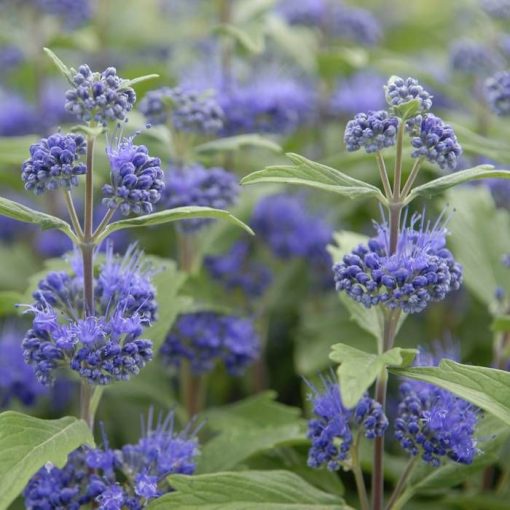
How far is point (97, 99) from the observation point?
1.58 meters

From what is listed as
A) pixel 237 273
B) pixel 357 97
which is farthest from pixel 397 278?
pixel 357 97

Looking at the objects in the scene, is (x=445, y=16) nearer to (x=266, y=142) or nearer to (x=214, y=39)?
(x=214, y=39)

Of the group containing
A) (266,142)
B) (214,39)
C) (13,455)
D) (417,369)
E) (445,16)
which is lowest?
(13,455)

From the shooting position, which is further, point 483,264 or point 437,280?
point 483,264

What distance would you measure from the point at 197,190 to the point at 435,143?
0.84m

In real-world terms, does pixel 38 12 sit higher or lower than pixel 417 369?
higher

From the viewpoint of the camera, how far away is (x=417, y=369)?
155cm

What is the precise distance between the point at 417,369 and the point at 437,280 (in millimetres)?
166

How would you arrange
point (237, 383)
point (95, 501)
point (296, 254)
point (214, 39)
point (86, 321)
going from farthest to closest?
point (214, 39), point (237, 383), point (296, 254), point (95, 501), point (86, 321)

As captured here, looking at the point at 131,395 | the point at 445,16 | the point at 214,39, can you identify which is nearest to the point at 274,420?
the point at 131,395

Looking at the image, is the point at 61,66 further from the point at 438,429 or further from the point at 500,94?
the point at 500,94

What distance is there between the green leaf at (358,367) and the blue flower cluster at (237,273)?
1160 mm

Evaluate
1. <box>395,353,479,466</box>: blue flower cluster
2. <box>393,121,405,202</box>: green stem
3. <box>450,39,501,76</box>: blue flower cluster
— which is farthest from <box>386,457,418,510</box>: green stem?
<box>450,39,501,76</box>: blue flower cluster

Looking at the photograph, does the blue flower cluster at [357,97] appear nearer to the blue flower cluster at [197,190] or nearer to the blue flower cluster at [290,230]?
the blue flower cluster at [290,230]
